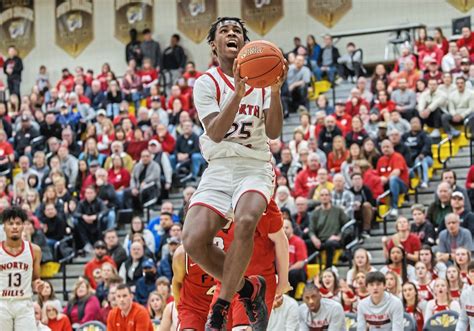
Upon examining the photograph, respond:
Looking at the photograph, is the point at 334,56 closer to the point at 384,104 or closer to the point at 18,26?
the point at 384,104

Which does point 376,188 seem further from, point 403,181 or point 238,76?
point 238,76

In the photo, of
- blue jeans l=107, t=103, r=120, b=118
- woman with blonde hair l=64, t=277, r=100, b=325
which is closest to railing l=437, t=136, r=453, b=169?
woman with blonde hair l=64, t=277, r=100, b=325

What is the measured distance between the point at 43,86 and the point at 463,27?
1040 cm

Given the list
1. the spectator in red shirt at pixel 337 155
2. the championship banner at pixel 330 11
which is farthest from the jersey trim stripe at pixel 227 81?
the championship banner at pixel 330 11

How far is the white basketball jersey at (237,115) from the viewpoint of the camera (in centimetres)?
866

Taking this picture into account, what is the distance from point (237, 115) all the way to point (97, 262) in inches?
394

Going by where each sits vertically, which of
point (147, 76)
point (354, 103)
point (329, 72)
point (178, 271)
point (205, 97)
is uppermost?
point (205, 97)

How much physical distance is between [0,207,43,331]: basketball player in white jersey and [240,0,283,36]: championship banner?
16.2 metres

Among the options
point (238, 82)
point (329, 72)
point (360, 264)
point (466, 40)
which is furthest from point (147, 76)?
point (238, 82)

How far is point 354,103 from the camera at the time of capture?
20953 mm

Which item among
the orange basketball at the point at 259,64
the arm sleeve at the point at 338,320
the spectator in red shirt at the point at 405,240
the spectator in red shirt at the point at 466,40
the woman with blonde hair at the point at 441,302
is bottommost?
the arm sleeve at the point at 338,320

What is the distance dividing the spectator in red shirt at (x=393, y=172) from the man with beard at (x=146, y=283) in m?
3.88

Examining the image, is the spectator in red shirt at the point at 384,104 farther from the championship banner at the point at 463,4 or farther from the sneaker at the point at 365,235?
the championship banner at the point at 463,4

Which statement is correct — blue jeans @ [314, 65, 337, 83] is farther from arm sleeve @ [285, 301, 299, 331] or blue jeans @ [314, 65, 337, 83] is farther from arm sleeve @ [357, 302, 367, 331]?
arm sleeve @ [357, 302, 367, 331]
